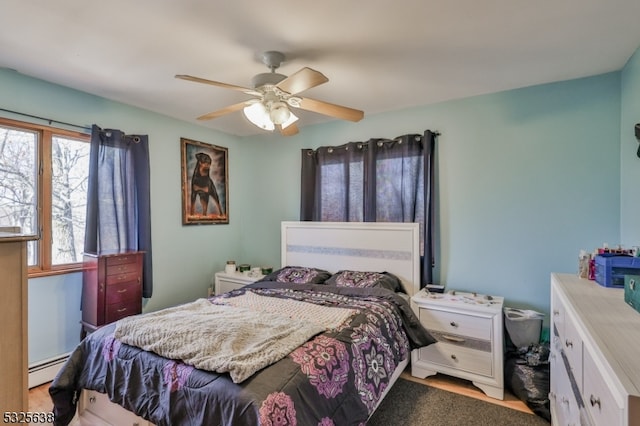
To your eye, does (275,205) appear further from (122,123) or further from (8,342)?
(8,342)

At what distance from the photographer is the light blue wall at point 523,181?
2.42 meters

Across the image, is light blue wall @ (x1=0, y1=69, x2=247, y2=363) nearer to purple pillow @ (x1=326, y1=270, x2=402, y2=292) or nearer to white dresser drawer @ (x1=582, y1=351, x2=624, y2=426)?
purple pillow @ (x1=326, y1=270, x2=402, y2=292)

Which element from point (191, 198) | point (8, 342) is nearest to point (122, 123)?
point (191, 198)

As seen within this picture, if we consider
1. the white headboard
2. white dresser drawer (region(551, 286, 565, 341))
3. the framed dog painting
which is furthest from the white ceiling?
white dresser drawer (region(551, 286, 565, 341))

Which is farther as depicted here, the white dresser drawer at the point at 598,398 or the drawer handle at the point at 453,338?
the drawer handle at the point at 453,338

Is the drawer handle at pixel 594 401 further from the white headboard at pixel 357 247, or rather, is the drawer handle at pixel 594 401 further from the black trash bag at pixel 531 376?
the white headboard at pixel 357 247

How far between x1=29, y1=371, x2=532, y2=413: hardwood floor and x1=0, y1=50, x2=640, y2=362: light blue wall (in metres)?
0.29

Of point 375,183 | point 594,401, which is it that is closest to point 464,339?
point 594,401

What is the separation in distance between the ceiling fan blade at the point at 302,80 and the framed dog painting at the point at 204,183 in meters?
2.25

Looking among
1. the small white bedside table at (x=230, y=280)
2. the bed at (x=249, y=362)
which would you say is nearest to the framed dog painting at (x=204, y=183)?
the small white bedside table at (x=230, y=280)

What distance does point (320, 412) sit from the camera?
1422mm

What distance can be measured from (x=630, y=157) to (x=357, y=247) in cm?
222

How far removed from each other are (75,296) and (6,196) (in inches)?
38.2

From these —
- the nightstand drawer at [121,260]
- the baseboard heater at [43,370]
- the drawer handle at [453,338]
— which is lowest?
the baseboard heater at [43,370]
